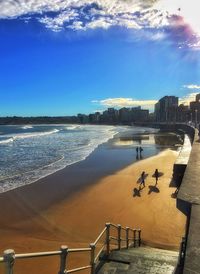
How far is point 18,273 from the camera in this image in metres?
9.51

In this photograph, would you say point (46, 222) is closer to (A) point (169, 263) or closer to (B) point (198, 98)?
(A) point (169, 263)

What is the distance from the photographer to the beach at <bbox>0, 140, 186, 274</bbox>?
12.2 metres

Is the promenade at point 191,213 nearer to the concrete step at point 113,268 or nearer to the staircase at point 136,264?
the staircase at point 136,264

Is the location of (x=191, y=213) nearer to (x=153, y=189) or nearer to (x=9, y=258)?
(x=9, y=258)

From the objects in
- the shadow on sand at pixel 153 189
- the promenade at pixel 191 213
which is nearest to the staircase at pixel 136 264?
the promenade at pixel 191 213

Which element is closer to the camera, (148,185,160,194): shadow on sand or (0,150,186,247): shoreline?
(0,150,186,247): shoreline

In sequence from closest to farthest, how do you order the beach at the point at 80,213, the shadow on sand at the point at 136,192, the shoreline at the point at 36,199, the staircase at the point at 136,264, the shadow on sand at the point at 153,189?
the staircase at the point at 136,264, the beach at the point at 80,213, the shoreline at the point at 36,199, the shadow on sand at the point at 136,192, the shadow on sand at the point at 153,189

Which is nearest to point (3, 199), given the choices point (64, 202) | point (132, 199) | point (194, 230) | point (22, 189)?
point (22, 189)

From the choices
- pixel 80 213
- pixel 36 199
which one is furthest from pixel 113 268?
pixel 36 199

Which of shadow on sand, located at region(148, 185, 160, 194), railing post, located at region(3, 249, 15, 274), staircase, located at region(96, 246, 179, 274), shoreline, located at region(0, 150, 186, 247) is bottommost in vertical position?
shoreline, located at region(0, 150, 186, 247)

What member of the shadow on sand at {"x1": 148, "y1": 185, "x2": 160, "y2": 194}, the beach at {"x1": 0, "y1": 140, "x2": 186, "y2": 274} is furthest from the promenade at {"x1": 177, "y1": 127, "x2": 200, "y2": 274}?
the shadow on sand at {"x1": 148, "y1": 185, "x2": 160, "y2": 194}

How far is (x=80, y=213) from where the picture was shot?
15.9 metres

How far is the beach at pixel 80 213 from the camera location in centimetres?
1225

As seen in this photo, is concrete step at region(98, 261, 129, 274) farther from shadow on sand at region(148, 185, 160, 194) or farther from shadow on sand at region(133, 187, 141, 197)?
shadow on sand at region(148, 185, 160, 194)
